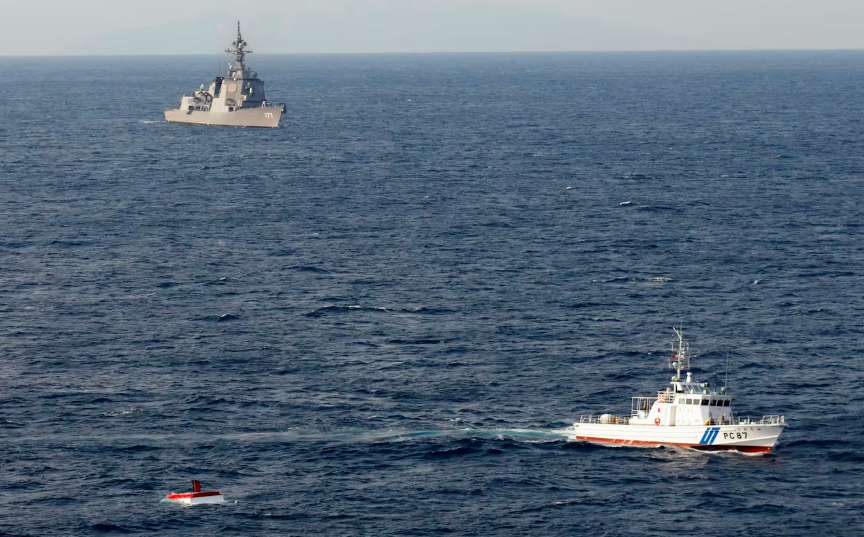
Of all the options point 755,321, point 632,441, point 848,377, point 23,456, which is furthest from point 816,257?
point 23,456

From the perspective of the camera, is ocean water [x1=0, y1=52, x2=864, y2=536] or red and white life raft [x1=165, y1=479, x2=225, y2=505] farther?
ocean water [x1=0, y1=52, x2=864, y2=536]

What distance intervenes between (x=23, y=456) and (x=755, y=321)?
74950 mm

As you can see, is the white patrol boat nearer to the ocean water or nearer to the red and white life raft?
the ocean water

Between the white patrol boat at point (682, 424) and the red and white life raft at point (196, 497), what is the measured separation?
29155mm

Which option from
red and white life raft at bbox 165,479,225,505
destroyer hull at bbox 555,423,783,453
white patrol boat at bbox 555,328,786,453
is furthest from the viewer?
white patrol boat at bbox 555,328,786,453

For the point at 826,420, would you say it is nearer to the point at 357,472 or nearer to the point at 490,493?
the point at 490,493

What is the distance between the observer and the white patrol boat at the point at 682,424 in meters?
97.2

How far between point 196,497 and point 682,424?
3827cm

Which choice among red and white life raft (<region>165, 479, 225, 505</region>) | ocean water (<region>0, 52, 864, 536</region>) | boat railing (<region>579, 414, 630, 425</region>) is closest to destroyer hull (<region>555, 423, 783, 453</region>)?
boat railing (<region>579, 414, 630, 425</region>)

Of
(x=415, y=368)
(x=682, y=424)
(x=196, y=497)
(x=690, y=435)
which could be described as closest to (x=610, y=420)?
(x=682, y=424)

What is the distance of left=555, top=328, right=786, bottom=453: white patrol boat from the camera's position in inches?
3829

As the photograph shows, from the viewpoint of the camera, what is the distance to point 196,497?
3430 inches

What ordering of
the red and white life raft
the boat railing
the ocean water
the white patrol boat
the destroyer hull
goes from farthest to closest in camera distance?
the boat railing < the white patrol boat < the destroyer hull < the ocean water < the red and white life raft

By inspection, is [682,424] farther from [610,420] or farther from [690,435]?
[610,420]
